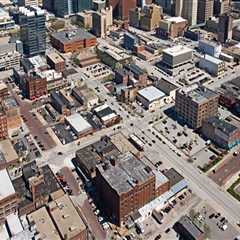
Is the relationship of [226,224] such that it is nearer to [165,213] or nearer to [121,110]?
[165,213]

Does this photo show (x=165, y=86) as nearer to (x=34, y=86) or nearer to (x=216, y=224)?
(x=34, y=86)

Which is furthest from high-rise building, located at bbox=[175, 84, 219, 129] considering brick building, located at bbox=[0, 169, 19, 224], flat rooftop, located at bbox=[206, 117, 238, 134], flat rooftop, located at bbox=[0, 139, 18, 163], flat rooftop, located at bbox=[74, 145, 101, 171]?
brick building, located at bbox=[0, 169, 19, 224]

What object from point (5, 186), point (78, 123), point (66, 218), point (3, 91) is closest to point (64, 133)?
point (78, 123)

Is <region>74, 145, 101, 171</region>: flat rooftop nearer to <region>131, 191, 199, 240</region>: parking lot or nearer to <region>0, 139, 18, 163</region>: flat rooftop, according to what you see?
<region>0, 139, 18, 163</region>: flat rooftop

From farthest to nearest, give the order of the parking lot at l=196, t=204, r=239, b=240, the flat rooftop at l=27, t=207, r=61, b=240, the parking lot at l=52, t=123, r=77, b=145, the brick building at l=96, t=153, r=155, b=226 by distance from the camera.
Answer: the parking lot at l=52, t=123, r=77, b=145, the parking lot at l=196, t=204, r=239, b=240, the brick building at l=96, t=153, r=155, b=226, the flat rooftop at l=27, t=207, r=61, b=240

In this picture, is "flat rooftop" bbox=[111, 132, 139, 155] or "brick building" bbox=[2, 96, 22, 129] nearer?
"flat rooftop" bbox=[111, 132, 139, 155]

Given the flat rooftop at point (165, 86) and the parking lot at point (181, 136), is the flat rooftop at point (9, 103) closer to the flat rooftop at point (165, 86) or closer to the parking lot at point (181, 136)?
the parking lot at point (181, 136)
